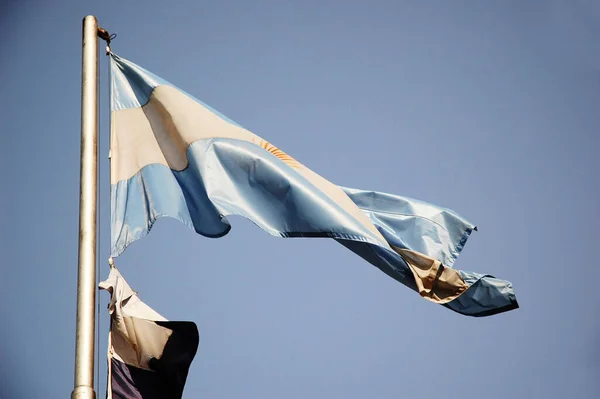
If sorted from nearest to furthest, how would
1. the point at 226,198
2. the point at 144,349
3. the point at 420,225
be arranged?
the point at 144,349, the point at 226,198, the point at 420,225

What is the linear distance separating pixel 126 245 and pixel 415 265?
370 cm

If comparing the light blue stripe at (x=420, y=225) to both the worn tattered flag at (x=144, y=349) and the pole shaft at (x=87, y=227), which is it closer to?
the worn tattered flag at (x=144, y=349)

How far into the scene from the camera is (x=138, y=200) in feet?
40.3

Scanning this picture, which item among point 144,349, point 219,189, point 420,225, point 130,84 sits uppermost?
point 130,84

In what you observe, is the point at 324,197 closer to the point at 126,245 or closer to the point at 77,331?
the point at 126,245

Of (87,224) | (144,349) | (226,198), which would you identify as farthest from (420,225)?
(87,224)

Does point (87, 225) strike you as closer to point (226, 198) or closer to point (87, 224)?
point (87, 224)

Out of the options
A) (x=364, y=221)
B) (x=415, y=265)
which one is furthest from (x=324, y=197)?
(x=415, y=265)

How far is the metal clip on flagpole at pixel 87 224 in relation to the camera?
9.59m

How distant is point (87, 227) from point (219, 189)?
2245mm

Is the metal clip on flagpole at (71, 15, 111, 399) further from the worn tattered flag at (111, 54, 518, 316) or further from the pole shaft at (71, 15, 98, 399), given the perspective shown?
the worn tattered flag at (111, 54, 518, 316)

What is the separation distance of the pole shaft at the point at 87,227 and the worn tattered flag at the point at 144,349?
116 cm

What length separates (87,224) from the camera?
403 inches

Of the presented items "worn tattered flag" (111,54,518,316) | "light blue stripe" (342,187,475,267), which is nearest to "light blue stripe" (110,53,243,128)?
"worn tattered flag" (111,54,518,316)
